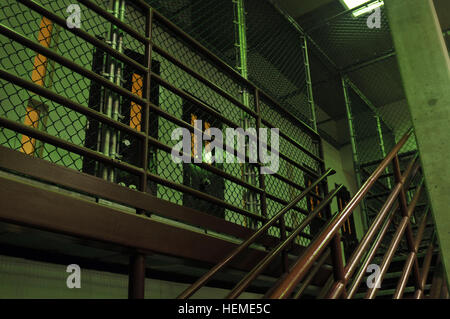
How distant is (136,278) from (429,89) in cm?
201

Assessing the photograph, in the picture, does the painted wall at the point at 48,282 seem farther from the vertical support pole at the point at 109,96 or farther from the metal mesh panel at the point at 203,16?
the metal mesh panel at the point at 203,16

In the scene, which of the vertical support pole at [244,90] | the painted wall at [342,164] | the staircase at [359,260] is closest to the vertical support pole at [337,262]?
the staircase at [359,260]

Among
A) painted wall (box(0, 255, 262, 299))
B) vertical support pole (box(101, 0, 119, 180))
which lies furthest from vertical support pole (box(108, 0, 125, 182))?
painted wall (box(0, 255, 262, 299))

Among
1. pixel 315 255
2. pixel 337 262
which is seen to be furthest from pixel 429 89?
pixel 315 255

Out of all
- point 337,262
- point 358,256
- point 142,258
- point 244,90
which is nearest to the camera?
point 337,262

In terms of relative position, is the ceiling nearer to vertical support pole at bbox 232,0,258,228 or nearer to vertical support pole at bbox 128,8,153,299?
vertical support pole at bbox 232,0,258,228

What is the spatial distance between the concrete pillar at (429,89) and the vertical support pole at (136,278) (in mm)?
1661

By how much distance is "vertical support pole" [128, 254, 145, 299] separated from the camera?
7.80 feet

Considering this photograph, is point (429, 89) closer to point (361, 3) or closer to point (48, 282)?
point (48, 282)

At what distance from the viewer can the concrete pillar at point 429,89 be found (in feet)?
7.43

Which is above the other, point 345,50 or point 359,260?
point 345,50

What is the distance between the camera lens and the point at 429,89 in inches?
93.7
